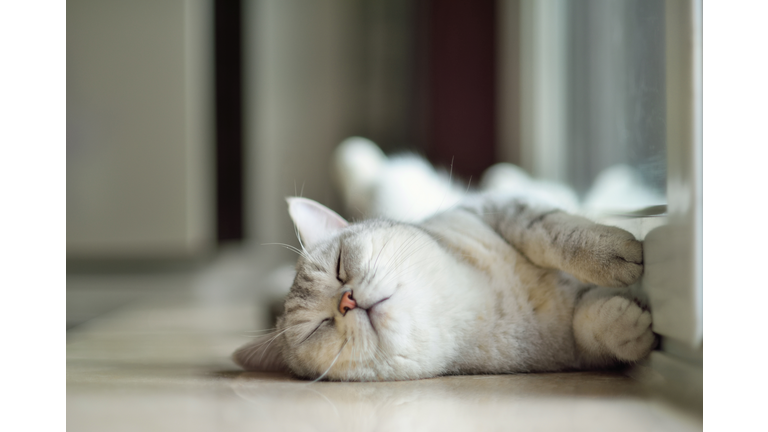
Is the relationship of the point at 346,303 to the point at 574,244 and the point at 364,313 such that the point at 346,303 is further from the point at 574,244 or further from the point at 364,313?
the point at 574,244

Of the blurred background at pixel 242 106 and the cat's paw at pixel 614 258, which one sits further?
the blurred background at pixel 242 106

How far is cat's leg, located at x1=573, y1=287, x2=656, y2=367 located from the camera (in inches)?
30.4

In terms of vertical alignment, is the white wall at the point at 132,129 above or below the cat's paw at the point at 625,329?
above

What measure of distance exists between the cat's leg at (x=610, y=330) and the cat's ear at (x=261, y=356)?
1.73 feet

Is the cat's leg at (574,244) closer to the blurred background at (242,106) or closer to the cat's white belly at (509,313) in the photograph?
the cat's white belly at (509,313)

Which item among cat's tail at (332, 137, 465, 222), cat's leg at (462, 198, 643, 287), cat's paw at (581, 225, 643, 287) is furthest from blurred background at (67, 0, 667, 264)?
cat's paw at (581, 225, 643, 287)

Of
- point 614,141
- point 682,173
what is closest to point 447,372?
point 682,173

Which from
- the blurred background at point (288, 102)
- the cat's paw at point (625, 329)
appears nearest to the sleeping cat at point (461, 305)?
the cat's paw at point (625, 329)

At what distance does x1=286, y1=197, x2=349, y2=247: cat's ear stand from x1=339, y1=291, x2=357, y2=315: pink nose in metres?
0.21

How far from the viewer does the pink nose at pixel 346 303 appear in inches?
31.8

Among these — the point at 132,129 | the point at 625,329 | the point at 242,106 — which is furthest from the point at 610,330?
the point at 242,106

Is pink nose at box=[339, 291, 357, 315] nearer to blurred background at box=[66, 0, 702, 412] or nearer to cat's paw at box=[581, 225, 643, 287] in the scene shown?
cat's paw at box=[581, 225, 643, 287]

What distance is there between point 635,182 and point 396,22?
336 centimetres

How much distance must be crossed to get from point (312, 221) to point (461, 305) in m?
0.36
